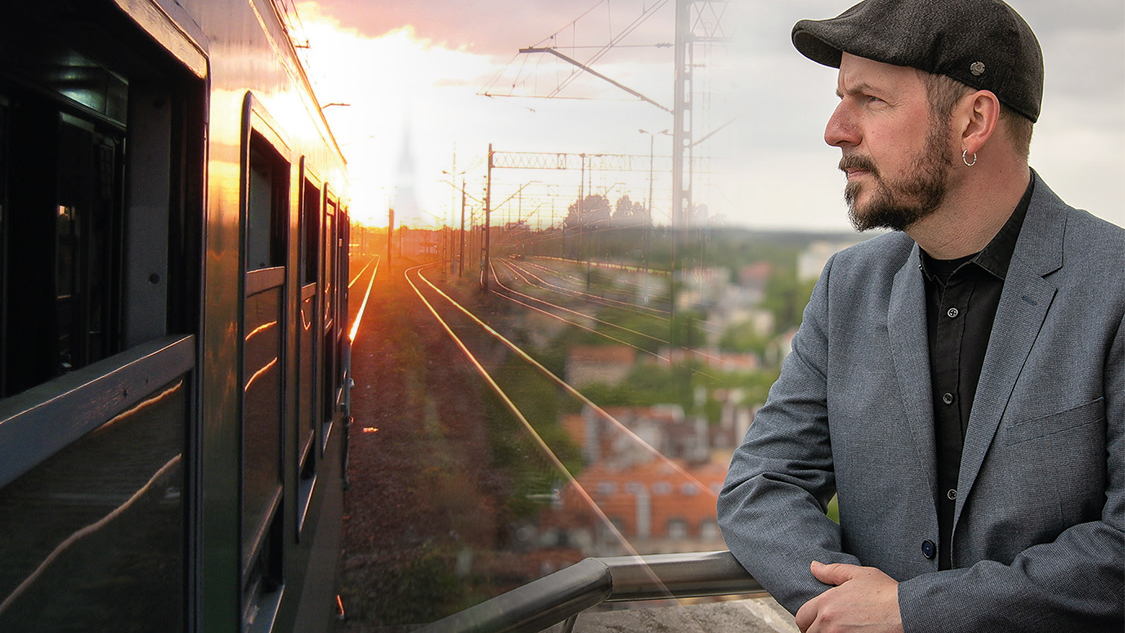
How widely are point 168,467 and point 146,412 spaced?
0.12 metres

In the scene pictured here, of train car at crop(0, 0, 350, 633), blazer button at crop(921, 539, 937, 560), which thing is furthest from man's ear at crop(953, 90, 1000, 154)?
train car at crop(0, 0, 350, 633)

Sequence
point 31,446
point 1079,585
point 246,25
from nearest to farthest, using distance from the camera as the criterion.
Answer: point 31,446 → point 1079,585 → point 246,25

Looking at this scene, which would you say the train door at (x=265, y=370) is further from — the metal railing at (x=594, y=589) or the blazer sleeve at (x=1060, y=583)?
the blazer sleeve at (x=1060, y=583)

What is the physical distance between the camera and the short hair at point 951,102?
2.65ft

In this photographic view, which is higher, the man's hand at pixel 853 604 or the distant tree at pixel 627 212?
the distant tree at pixel 627 212

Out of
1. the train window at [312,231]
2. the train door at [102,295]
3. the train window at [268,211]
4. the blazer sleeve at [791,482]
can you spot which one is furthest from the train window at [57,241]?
the train window at [312,231]

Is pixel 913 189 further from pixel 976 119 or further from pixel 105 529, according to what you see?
pixel 105 529

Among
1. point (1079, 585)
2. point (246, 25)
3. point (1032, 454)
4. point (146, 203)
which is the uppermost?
point (246, 25)

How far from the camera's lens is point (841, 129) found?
33.9 inches

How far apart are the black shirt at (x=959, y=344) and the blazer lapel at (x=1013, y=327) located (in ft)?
0.09

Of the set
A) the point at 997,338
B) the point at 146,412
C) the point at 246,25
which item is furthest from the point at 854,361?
the point at 246,25

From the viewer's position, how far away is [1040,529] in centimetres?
74

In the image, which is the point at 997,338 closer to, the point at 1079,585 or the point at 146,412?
the point at 1079,585

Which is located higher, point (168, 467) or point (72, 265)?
point (72, 265)
